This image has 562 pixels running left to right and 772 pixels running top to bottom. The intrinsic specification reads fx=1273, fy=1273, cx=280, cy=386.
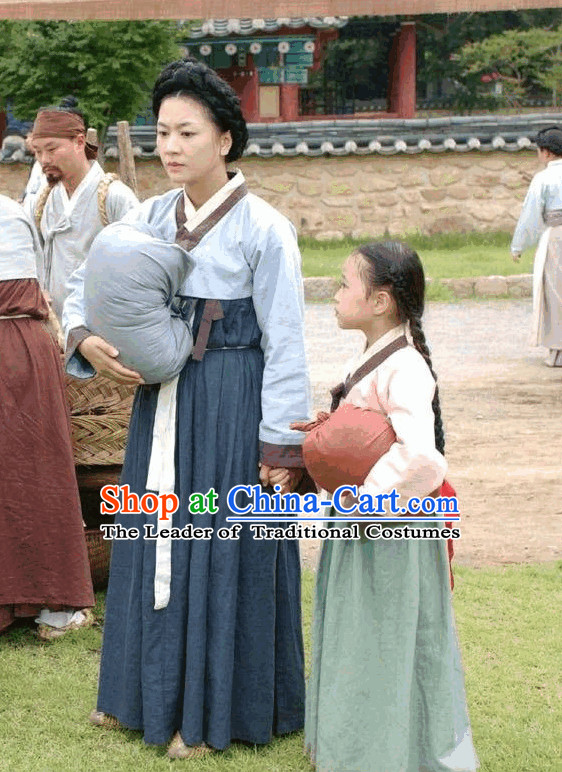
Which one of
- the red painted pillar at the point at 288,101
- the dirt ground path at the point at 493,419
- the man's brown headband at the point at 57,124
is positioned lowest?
the dirt ground path at the point at 493,419

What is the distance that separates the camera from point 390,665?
3.37m

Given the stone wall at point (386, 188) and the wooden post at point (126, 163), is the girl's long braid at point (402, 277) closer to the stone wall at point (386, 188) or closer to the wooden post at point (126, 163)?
the wooden post at point (126, 163)

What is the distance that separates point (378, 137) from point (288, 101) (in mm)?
4340

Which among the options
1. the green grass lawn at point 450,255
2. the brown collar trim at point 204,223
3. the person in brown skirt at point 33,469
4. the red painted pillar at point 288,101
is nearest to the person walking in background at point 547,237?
the green grass lawn at point 450,255

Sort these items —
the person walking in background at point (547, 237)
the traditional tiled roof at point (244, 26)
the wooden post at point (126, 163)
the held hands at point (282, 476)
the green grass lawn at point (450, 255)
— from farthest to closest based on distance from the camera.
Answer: the traditional tiled roof at point (244, 26), the green grass lawn at point (450, 255), the person walking in background at point (547, 237), the wooden post at point (126, 163), the held hands at point (282, 476)

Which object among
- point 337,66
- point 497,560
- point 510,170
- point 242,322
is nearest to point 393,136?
point 510,170

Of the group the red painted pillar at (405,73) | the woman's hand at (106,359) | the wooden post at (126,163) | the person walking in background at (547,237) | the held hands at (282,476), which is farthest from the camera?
the red painted pillar at (405,73)

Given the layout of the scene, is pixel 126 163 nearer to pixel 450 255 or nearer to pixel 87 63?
pixel 450 255

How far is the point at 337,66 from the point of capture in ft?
91.2

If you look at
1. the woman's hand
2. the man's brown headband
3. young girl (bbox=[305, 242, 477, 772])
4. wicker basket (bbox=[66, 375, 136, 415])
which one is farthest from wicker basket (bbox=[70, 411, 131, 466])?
young girl (bbox=[305, 242, 477, 772])

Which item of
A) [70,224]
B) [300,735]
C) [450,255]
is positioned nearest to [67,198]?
[70,224]

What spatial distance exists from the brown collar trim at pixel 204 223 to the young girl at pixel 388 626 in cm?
44

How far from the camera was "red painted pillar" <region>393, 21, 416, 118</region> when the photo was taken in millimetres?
23078

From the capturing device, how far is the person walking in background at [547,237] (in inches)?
416
